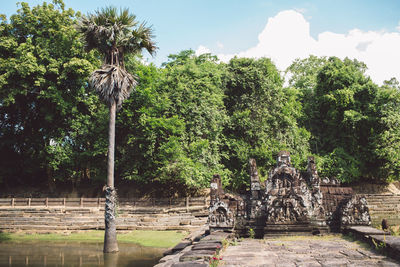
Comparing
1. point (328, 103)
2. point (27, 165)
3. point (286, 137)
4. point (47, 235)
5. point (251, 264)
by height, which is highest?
point (328, 103)

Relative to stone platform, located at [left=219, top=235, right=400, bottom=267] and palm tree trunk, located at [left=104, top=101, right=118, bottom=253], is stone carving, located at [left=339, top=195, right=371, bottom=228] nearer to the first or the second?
stone platform, located at [left=219, top=235, right=400, bottom=267]

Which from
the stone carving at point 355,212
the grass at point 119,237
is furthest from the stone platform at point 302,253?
the grass at point 119,237

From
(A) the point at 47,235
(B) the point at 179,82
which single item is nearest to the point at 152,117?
(B) the point at 179,82

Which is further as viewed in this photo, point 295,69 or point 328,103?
point 295,69

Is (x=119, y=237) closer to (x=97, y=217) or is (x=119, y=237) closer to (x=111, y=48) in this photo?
(x=97, y=217)

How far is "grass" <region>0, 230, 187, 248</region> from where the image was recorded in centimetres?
1299

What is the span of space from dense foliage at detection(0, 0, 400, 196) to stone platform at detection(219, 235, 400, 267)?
10200 mm

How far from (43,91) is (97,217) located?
26.3 feet

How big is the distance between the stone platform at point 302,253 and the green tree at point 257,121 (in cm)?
1298

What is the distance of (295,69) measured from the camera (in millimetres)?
30594

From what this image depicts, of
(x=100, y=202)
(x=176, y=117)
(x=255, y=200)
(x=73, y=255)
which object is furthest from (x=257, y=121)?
(x=73, y=255)

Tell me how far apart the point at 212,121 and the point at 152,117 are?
3646mm

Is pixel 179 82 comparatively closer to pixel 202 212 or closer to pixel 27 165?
pixel 202 212

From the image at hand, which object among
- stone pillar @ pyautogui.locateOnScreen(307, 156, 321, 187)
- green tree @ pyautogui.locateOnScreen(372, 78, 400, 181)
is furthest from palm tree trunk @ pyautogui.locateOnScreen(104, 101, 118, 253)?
green tree @ pyautogui.locateOnScreen(372, 78, 400, 181)
